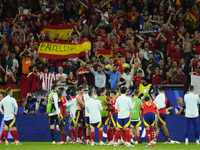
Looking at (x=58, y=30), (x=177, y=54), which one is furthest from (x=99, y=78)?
(x=58, y=30)

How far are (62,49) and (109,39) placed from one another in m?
2.87

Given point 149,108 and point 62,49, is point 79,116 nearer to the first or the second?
point 149,108

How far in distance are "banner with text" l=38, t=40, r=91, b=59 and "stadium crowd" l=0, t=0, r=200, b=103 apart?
1.19 feet

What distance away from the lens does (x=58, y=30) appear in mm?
22391

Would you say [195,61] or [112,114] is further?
[195,61]

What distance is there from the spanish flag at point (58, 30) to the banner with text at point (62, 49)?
74.6 inches

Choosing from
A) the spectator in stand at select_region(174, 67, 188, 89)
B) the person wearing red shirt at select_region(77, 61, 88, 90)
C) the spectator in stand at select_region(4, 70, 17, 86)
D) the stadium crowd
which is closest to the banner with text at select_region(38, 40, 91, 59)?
the stadium crowd

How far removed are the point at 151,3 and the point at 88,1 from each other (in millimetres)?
4308

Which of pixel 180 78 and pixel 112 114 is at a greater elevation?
pixel 180 78

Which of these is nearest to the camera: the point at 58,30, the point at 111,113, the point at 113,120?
the point at 113,120

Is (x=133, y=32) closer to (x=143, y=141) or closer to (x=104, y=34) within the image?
(x=104, y=34)

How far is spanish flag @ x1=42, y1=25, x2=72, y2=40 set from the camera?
22.3 m

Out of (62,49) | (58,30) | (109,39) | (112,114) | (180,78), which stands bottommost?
(112,114)

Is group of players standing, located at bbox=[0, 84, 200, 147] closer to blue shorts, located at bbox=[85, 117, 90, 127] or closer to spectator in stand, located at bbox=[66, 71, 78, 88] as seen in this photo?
blue shorts, located at bbox=[85, 117, 90, 127]
